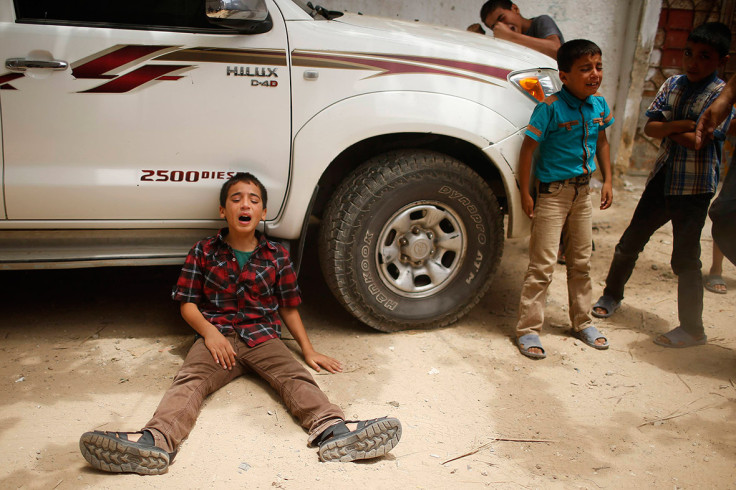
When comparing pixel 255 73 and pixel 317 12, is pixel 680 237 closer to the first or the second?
pixel 317 12

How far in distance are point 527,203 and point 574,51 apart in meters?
0.82

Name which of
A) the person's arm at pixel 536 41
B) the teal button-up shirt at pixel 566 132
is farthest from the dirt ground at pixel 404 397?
the person's arm at pixel 536 41

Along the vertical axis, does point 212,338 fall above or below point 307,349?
above

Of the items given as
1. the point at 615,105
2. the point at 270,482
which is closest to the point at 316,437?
the point at 270,482

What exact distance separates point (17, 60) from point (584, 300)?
317 cm

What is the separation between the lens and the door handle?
9.39 feet

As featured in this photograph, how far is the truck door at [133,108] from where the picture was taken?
9.61 ft

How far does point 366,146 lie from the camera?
3521mm

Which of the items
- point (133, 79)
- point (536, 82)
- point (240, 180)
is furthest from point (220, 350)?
point (536, 82)

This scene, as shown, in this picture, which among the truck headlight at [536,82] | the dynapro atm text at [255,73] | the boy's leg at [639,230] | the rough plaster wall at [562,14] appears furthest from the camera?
the rough plaster wall at [562,14]

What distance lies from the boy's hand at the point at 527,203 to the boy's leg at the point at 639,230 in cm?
80

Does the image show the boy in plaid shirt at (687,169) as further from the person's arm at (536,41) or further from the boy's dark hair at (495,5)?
the boy's dark hair at (495,5)

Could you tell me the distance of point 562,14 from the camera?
635 centimetres

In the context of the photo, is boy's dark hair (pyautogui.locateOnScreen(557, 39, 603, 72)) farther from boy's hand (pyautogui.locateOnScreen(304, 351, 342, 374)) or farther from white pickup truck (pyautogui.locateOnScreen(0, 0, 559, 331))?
boy's hand (pyautogui.locateOnScreen(304, 351, 342, 374))
